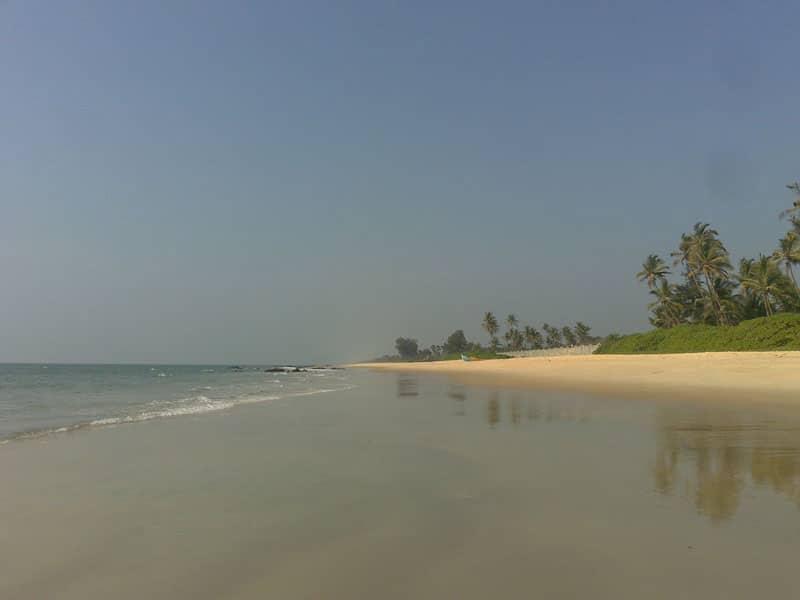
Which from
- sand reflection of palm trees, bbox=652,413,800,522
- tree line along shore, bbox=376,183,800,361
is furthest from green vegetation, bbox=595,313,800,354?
sand reflection of palm trees, bbox=652,413,800,522

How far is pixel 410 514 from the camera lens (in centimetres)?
571

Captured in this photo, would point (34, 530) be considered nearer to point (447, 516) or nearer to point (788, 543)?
point (447, 516)

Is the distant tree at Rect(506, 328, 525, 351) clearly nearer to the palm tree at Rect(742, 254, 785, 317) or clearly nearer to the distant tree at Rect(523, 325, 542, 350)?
the distant tree at Rect(523, 325, 542, 350)

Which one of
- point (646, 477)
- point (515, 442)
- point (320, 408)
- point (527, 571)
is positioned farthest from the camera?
point (320, 408)

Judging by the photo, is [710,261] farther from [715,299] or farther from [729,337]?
[729,337]

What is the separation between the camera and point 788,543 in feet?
14.6

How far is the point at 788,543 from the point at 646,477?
256cm

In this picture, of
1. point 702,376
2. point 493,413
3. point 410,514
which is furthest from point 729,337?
point 410,514

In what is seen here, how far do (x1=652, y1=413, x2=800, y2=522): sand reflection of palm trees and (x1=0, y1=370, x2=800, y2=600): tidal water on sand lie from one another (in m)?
0.04

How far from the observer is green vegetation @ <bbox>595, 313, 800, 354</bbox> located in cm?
4075

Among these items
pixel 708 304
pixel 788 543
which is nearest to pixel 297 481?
pixel 788 543

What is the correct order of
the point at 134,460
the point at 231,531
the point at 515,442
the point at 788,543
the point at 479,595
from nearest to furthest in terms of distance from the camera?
the point at 479,595, the point at 788,543, the point at 231,531, the point at 134,460, the point at 515,442

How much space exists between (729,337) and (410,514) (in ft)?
165

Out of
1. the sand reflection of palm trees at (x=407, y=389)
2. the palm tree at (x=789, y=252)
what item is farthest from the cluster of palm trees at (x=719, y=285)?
the sand reflection of palm trees at (x=407, y=389)
